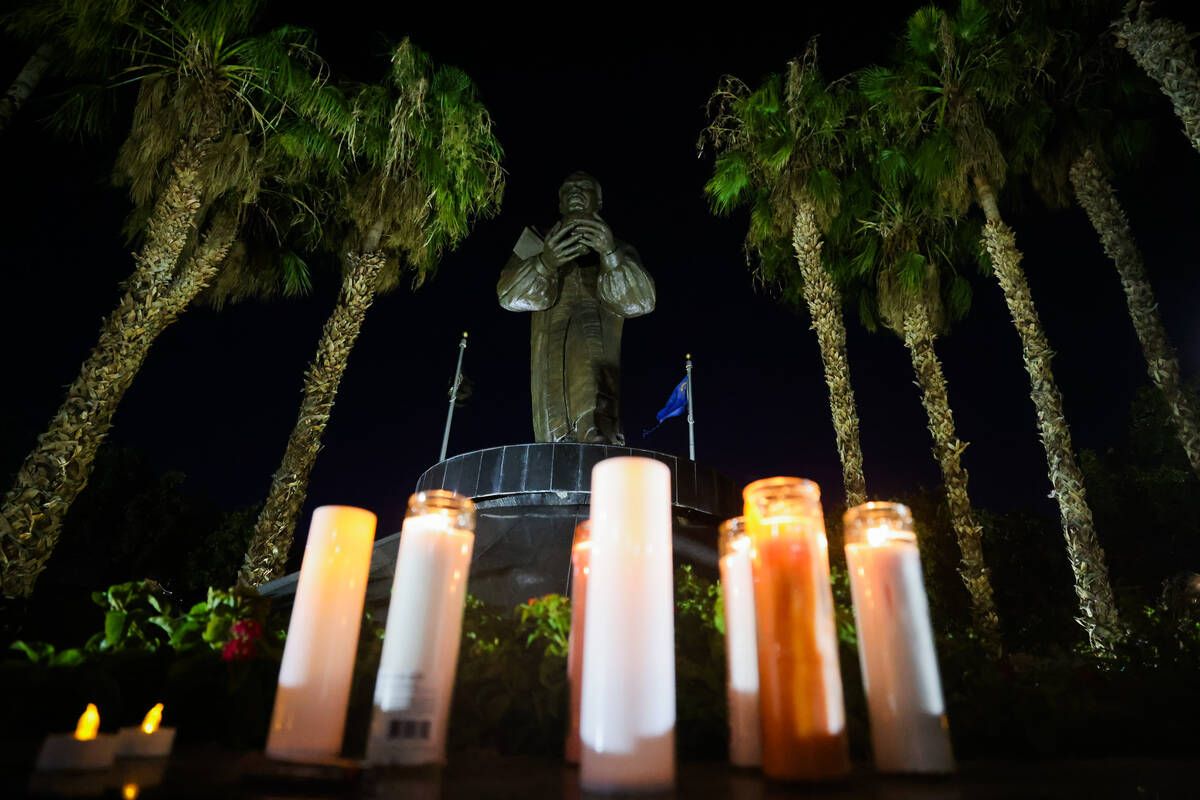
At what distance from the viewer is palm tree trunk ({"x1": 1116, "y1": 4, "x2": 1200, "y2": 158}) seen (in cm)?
746

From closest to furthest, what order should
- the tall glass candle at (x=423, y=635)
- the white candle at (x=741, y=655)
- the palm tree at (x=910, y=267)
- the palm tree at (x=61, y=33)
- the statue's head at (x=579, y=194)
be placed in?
1. the tall glass candle at (x=423, y=635)
2. the white candle at (x=741, y=655)
3. the palm tree at (x=61, y=33)
4. the statue's head at (x=579, y=194)
5. the palm tree at (x=910, y=267)

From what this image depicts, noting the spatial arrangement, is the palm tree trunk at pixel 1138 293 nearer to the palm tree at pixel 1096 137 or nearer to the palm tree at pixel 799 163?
the palm tree at pixel 1096 137

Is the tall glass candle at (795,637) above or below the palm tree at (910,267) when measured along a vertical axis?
below

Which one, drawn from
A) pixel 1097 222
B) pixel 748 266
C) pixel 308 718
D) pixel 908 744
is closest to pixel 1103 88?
pixel 1097 222

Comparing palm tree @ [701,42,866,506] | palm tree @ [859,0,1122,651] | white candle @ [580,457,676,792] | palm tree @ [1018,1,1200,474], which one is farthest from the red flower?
palm tree @ [1018,1,1200,474]

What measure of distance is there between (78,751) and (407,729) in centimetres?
61

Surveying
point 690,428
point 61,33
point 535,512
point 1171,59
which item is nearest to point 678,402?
point 690,428

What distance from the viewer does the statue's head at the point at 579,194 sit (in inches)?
276

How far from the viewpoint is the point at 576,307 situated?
7.06m

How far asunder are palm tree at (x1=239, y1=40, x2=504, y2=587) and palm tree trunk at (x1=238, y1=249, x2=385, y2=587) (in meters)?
0.01

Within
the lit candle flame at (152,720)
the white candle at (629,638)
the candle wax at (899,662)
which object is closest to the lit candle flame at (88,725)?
the lit candle flame at (152,720)

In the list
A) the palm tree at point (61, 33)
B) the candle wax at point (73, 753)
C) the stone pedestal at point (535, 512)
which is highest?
the palm tree at point (61, 33)

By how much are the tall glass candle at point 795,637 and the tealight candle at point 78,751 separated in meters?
1.35

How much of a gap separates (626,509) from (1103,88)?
40.6ft
